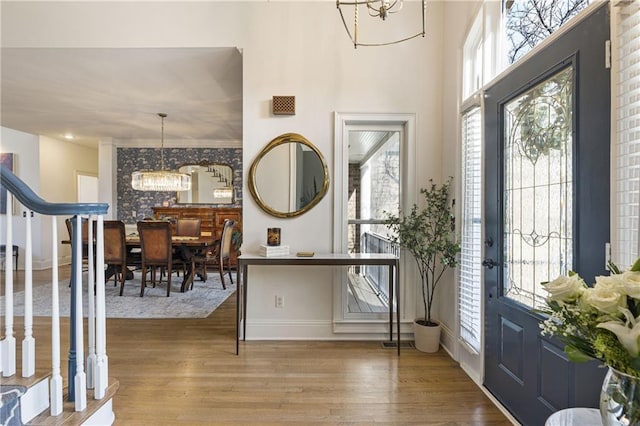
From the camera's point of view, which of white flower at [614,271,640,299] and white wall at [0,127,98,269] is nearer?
white flower at [614,271,640,299]

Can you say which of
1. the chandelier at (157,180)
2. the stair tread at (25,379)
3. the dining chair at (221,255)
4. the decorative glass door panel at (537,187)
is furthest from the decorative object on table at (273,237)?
the chandelier at (157,180)

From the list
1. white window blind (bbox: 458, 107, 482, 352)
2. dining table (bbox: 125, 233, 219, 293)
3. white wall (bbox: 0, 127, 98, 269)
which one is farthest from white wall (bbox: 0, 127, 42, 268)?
white window blind (bbox: 458, 107, 482, 352)

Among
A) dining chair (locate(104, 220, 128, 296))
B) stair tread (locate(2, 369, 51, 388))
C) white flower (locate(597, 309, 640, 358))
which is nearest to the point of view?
white flower (locate(597, 309, 640, 358))

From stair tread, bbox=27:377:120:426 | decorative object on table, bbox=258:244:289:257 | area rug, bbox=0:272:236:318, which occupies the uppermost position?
decorative object on table, bbox=258:244:289:257

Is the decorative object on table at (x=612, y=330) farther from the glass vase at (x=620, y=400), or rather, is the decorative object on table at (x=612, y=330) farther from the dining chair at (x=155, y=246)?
the dining chair at (x=155, y=246)

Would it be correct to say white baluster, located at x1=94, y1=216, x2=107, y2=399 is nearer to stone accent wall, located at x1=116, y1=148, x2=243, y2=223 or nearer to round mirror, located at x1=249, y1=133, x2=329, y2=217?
round mirror, located at x1=249, y1=133, x2=329, y2=217

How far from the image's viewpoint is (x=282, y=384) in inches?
91.0

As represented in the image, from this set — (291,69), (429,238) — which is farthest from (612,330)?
(291,69)

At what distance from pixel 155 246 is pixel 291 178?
8.92 ft

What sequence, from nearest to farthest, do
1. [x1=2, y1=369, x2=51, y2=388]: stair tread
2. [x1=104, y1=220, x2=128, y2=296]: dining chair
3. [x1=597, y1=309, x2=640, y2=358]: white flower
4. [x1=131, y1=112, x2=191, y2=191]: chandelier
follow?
[x1=597, y1=309, x2=640, y2=358]: white flower
[x1=2, y1=369, x2=51, y2=388]: stair tread
[x1=104, y1=220, x2=128, y2=296]: dining chair
[x1=131, y1=112, x2=191, y2=191]: chandelier

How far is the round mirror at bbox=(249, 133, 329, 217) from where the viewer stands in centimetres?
312

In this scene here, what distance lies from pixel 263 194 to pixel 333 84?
125 cm

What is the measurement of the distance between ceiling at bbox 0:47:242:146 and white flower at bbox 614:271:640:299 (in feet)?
11.0

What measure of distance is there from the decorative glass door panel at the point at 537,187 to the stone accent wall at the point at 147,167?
5743 mm
